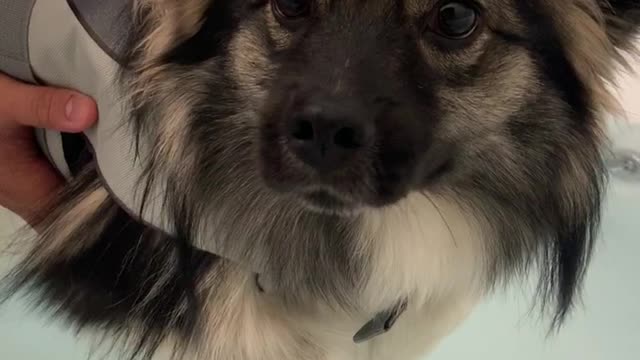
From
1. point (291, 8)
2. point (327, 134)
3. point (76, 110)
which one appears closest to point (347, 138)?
point (327, 134)

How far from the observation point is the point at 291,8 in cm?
92

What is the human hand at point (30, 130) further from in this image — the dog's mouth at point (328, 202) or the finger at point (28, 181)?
the dog's mouth at point (328, 202)

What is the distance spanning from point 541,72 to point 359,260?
0.92 feet

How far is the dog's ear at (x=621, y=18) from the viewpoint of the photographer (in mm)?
966

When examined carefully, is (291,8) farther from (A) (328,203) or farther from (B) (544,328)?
(B) (544,328)

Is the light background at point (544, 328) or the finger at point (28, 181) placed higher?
the finger at point (28, 181)

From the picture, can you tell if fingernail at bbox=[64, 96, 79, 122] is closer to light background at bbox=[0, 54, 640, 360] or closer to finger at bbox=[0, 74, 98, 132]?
finger at bbox=[0, 74, 98, 132]

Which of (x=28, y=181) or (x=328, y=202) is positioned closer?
(x=328, y=202)

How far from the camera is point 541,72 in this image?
0.96m

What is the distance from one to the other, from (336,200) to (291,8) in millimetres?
211

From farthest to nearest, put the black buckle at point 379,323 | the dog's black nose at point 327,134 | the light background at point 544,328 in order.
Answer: the light background at point 544,328
the black buckle at point 379,323
the dog's black nose at point 327,134

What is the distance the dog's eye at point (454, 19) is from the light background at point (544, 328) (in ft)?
2.91

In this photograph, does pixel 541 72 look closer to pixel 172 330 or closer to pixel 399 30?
pixel 399 30

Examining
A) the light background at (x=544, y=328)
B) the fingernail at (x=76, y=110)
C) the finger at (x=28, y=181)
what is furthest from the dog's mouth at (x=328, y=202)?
the light background at (x=544, y=328)
